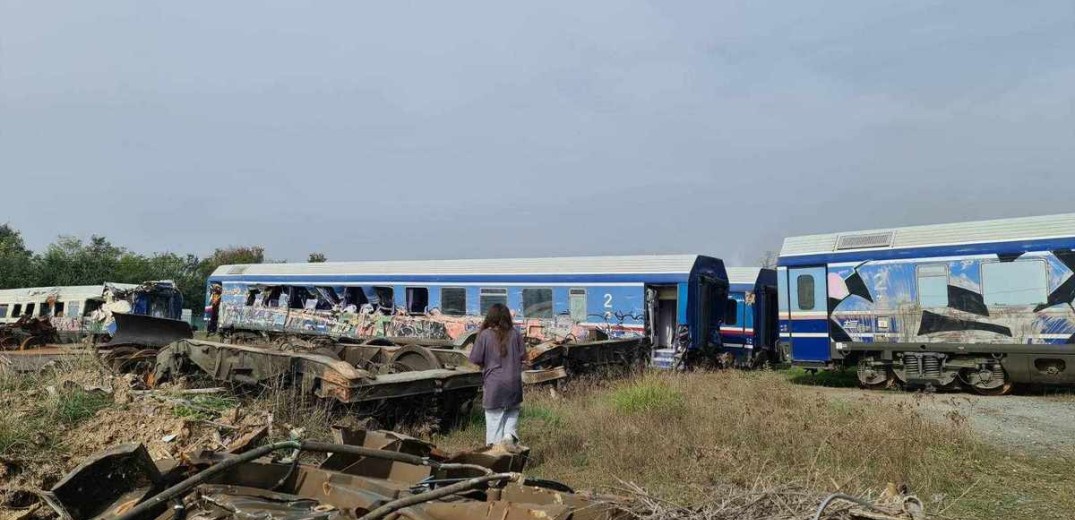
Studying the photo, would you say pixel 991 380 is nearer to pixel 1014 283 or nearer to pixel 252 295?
pixel 1014 283

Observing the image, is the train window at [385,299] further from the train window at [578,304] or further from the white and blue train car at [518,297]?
the train window at [578,304]

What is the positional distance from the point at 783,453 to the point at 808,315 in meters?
9.10

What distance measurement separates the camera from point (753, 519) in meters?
3.23

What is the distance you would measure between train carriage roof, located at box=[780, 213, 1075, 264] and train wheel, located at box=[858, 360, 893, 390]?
2.29 metres

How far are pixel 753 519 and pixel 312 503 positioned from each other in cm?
239

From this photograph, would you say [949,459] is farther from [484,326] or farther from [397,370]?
[397,370]

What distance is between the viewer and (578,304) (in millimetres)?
17594

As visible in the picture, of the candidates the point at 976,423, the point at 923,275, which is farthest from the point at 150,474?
the point at 923,275

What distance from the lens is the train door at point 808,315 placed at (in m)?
14.9

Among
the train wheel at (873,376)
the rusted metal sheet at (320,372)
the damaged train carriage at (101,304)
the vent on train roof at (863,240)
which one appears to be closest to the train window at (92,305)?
the damaged train carriage at (101,304)

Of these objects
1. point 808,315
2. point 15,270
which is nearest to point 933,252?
point 808,315

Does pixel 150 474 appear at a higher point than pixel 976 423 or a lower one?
higher

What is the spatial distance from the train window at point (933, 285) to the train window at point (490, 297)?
377 inches

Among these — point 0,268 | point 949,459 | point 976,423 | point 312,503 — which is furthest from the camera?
point 0,268
